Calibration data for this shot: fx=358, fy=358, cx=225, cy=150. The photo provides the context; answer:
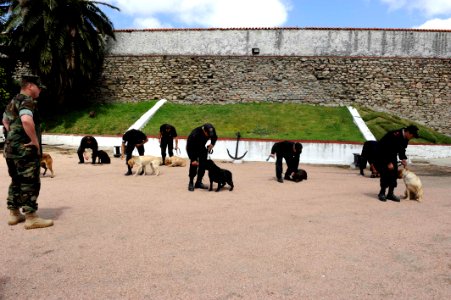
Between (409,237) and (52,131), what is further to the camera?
(52,131)

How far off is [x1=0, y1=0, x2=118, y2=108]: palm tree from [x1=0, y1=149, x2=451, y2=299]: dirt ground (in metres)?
16.7

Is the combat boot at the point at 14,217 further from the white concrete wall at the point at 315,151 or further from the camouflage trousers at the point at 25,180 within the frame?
the white concrete wall at the point at 315,151

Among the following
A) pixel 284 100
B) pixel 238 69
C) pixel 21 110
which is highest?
pixel 238 69

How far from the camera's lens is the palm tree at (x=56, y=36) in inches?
816

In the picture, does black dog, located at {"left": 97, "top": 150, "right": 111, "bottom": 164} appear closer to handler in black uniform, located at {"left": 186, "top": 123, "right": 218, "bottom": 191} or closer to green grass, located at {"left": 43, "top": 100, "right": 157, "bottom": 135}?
handler in black uniform, located at {"left": 186, "top": 123, "right": 218, "bottom": 191}

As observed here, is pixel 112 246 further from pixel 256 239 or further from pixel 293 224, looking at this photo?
pixel 293 224

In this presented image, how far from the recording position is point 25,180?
445 centimetres

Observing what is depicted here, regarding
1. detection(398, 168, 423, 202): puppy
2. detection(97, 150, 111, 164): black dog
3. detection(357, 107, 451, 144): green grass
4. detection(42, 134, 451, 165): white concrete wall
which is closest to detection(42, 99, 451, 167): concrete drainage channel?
detection(42, 134, 451, 165): white concrete wall

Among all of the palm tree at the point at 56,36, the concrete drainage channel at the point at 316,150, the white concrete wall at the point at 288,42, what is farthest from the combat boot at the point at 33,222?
the white concrete wall at the point at 288,42

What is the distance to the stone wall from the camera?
2256 centimetres

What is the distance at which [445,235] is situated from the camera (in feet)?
15.5

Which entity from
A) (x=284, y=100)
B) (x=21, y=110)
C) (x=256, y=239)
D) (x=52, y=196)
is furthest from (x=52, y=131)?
(x=256, y=239)

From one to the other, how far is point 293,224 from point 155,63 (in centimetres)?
2190

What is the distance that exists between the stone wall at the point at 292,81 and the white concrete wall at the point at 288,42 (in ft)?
1.40
